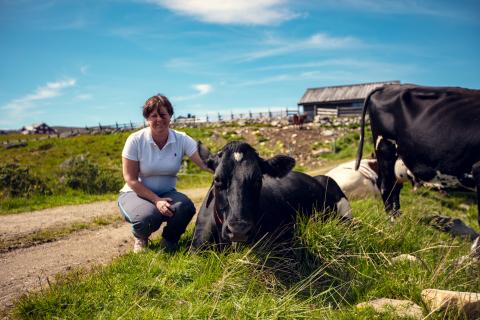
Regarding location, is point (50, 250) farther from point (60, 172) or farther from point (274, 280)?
point (60, 172)

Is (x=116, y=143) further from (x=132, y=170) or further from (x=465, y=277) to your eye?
(x=465, y=277)

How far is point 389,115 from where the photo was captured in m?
7.41

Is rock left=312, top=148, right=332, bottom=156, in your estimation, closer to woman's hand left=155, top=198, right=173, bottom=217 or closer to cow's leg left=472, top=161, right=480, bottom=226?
cow's leg left=472, top=161, right=480, bottom=226

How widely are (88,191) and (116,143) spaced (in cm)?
1761

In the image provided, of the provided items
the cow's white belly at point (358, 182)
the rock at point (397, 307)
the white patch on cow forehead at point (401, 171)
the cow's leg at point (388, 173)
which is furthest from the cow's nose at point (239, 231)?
the cow's white belly at point (358, 182)

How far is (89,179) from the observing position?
13.2 metres

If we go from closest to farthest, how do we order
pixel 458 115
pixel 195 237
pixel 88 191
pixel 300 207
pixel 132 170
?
pixel 195 237 → pixel 132 170 → pixel 300 207 → pixel 458 115 → pixel 88 191

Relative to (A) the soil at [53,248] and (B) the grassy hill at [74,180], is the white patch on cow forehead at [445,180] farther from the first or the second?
(B) the grassy hill at [74,180]

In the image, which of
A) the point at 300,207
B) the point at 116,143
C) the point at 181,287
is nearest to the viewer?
the point at 181,287

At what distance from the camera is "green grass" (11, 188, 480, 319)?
331 cm

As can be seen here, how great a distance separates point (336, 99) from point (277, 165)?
4401 centimetres

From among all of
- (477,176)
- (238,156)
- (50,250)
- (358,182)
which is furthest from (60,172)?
(477,176)

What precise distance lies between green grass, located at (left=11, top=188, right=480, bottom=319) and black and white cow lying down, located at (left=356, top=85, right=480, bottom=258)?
1.49 m

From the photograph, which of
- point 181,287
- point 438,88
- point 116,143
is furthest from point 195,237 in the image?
point 116,143
